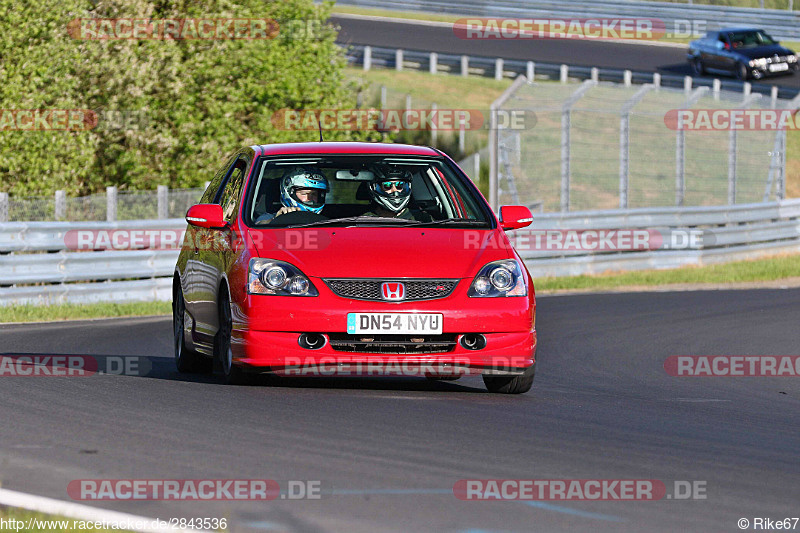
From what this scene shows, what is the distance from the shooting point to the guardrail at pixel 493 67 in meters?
43.9

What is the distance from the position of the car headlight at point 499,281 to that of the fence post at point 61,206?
10.9 m

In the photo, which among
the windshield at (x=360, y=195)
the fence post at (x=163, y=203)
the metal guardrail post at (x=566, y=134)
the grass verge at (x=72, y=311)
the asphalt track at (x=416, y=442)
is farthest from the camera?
the metal guardrail post at (x=566, y=134)

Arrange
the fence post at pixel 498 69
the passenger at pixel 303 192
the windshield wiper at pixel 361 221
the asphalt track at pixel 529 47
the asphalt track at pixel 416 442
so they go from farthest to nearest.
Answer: the asphalt track at pixel 529 47 < the fence post at pixel 498 69 < the passenger at pixel 303 192 < the windshield wiper at pixel 361 221 < the asphalt track at pixel 416 442

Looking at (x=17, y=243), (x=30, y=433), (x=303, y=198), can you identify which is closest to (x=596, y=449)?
(x=30, y=433)

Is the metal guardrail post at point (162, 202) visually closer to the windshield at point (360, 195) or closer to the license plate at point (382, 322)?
the windshield at point (360, 195)

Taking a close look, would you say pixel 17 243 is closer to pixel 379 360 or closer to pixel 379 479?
pixel 379 360

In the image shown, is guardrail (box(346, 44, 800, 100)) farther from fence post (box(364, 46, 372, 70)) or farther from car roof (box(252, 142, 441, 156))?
car roof (box(252, 142, 441, 156))

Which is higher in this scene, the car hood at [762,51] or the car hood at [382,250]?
the car hood at [382,250]

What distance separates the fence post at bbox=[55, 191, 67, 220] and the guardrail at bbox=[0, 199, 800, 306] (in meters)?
0.56

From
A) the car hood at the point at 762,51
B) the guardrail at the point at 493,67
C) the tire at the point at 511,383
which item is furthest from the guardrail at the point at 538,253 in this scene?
the car hood at the point at 762,51

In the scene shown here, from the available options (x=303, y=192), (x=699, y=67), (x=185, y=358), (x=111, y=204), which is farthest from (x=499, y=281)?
(x=699, y=67)

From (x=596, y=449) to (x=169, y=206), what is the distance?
46.8ft

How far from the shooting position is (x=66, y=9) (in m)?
24.7

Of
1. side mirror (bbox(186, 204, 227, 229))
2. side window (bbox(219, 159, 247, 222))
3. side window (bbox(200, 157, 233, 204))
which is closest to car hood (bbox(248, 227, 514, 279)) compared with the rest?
side mirror (bbox(186, 204, 227, 229))
